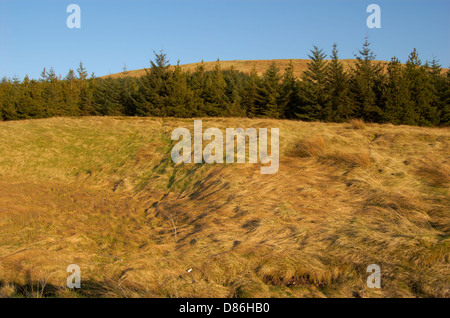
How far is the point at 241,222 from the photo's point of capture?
15.7 ft

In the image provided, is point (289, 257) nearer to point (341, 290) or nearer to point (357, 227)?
point (341, 290)

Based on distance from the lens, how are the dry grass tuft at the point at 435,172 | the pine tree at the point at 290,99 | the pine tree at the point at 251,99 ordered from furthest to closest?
the pine tree at the point at 251,99
the pine tree at the point at 290,99
the dry grass tuft at the point at 435,172

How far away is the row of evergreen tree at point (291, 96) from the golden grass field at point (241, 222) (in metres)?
13.8

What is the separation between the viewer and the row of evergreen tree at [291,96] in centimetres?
2136

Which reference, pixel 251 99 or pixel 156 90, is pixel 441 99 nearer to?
pixel 251 99

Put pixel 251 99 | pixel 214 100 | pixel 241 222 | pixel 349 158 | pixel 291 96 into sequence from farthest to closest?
1. pixel 214 100
2. pixel 251 99
3. pixel 291 96
4. pixel 349 158
5. pixel 241 222

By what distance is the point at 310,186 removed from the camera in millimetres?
5695

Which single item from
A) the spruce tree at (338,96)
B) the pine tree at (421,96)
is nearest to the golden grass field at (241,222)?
the spruce tree at (338,96)

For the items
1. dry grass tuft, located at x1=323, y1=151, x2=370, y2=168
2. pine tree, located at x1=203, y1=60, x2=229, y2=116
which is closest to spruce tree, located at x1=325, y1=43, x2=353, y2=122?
pine tree, located at x1=203, y1=60, x2=229, y2=116

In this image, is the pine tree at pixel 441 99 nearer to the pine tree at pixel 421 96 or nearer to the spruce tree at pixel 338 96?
the pine tree at pixel 421 96

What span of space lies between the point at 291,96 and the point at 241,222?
22.7 metres

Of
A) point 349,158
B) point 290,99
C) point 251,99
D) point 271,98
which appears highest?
point 251,99

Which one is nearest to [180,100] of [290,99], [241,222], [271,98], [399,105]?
[271,98]

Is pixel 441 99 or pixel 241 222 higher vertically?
pixel 441 99
